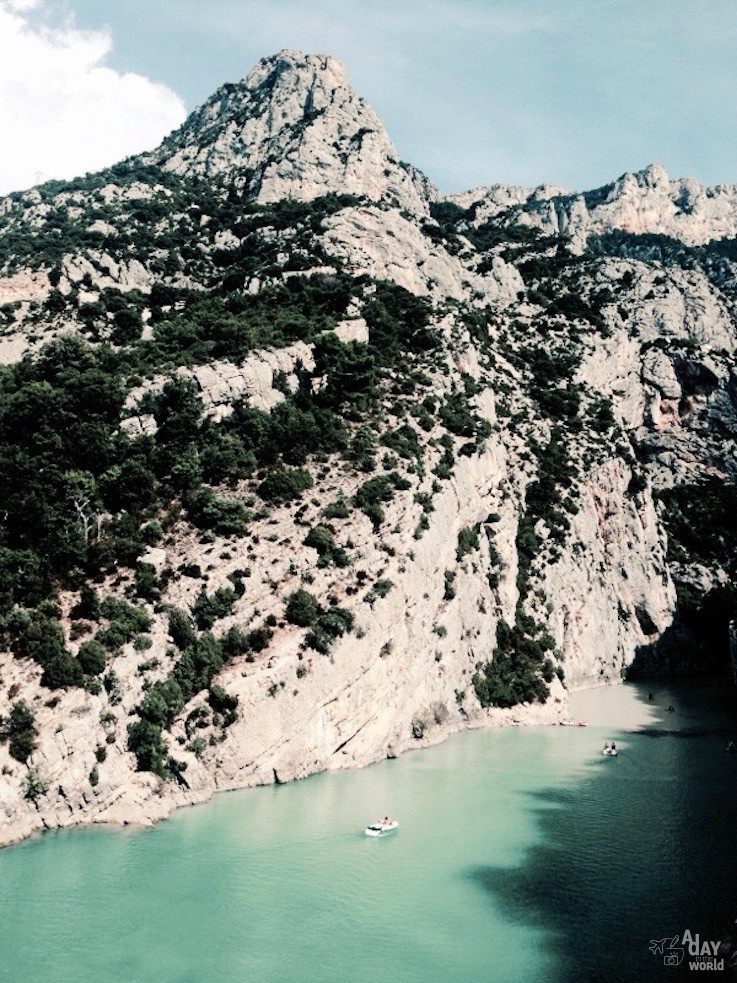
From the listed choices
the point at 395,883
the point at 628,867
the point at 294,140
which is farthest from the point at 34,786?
the point at 294,140

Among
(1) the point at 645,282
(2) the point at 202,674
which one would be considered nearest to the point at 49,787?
(2) the point at 202,674

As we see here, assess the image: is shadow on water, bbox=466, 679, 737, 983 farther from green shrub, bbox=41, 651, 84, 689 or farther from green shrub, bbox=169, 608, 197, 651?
green shrub, bbox=41, 651, 84, 689

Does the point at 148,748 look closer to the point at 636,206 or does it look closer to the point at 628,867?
the point at 628,867

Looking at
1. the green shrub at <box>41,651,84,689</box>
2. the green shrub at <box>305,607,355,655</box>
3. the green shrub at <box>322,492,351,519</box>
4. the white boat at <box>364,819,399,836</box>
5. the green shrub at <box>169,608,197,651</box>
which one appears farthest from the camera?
the green shrub at <box>322,492,351,519</box>

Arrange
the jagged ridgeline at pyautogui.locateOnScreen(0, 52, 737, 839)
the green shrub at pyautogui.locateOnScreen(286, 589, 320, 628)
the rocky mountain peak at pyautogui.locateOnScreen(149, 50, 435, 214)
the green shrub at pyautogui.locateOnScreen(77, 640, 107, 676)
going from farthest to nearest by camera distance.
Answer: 1. the rocky mountain peak at pyautogui.locateOnScreen(149, 50, 435, 214)
2. the green shrub at pyautogui.locateOnScreen(286, 589, 320, 628)
3. the jagged ridgeline at pyautogui.locateOnScreen(0, 52, 737, 839)
4. the green shrub at pyautogui.locateOnScreen(77, 640, 107, 676)

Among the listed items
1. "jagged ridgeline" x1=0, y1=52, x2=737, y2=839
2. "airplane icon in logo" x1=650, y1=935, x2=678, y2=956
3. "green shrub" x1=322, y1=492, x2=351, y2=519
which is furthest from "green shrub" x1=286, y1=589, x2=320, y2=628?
"airplane icon in logo" x1=650, y1=935, x2=678, y2=956

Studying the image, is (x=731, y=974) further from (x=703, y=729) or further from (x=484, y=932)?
(x=703, y=729)

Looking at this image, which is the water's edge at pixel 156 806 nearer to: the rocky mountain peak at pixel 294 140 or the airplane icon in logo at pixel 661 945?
the airplane icon in logo at pixel 661 945
